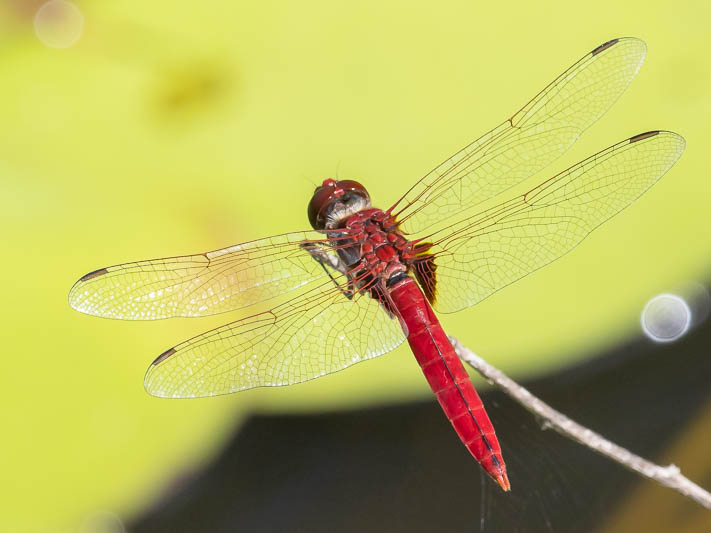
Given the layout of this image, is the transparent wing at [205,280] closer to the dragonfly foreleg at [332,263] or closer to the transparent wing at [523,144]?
the dragonfly foreleg at [332,263]

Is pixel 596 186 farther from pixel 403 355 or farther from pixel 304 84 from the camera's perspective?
pixel 304 84

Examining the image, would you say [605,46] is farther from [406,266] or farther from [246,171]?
[246,171]

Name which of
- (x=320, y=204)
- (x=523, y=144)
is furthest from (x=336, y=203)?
(x=523, y=144)

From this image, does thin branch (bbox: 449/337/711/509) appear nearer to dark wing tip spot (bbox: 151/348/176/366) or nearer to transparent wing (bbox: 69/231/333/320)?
transparent wing (bbox: 69/231/333/320)

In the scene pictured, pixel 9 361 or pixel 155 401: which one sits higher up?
pixel 9 361

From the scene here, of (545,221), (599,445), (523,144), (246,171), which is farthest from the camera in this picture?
(246,171)

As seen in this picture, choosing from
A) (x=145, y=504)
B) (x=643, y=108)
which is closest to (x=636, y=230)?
(x=643, y=108)
